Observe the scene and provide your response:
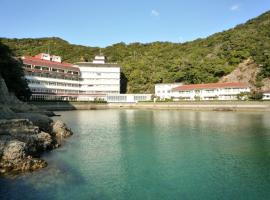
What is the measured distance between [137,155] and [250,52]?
84.8m

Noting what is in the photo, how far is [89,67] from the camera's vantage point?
9938 cm

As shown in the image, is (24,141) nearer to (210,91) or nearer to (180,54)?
(210,91)

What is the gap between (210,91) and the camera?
85.2m

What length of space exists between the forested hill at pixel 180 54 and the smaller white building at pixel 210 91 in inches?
336

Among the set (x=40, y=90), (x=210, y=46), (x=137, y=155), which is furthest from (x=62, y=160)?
(x=210, y=46)

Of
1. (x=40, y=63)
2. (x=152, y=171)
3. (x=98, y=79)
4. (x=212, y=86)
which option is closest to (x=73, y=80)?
(x=98, y=79)

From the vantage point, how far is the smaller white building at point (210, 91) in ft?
264

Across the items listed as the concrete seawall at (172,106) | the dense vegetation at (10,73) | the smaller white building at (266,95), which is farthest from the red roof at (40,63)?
the smaller white building at (266,95)

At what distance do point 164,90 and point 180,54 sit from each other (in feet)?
91.9

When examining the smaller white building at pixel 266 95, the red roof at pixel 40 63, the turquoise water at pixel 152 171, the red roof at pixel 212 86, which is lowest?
the turquoise water at pixel 152 171

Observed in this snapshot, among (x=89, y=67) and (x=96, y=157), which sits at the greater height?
(x=89, y=67)

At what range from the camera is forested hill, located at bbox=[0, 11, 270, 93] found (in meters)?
96.1

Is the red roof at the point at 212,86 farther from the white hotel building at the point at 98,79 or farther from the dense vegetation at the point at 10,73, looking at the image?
the dense vegetation at the point at 10,73

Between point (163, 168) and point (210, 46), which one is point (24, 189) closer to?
point (163, 168)
